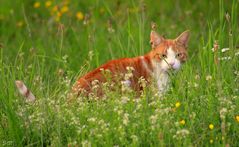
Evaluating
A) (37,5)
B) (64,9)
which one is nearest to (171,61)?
(64,9)

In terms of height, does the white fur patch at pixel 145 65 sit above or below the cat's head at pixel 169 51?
below

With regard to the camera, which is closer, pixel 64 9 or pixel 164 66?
pixel 164 66

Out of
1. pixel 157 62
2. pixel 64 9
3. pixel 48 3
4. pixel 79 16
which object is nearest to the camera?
pixel 157 62

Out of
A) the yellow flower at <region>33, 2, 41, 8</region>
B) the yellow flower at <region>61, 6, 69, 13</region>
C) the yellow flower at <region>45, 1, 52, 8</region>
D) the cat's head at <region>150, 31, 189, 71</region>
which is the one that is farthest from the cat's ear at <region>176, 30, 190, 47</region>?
the yellow flower at <region>33, 2, 41, 8</region>

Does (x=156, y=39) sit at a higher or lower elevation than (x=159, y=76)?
higher

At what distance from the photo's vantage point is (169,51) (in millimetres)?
7309

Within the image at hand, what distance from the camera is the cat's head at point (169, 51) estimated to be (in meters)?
7.24

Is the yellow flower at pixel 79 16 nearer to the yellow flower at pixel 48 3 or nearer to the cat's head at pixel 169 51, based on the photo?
the yellow flower at pixel 48 3

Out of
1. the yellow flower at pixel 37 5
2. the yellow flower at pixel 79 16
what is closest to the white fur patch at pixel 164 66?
the yellow flower at pixel 79 16

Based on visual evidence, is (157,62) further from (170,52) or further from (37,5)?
(37,5)

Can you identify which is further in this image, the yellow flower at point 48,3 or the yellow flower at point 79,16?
the yellow flower at point 48,3

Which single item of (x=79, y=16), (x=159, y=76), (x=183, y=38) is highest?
(x=183, y=38)

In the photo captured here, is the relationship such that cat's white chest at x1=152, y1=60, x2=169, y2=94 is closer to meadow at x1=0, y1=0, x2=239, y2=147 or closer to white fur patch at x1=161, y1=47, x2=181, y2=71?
white fur patch at x1=161, y1=47, x2=181, y2=71

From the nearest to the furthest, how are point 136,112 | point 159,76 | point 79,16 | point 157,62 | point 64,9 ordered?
1. point 136,112
2. point 159,76
3. point 157,62
4. point 79,16
5. point 64,9
